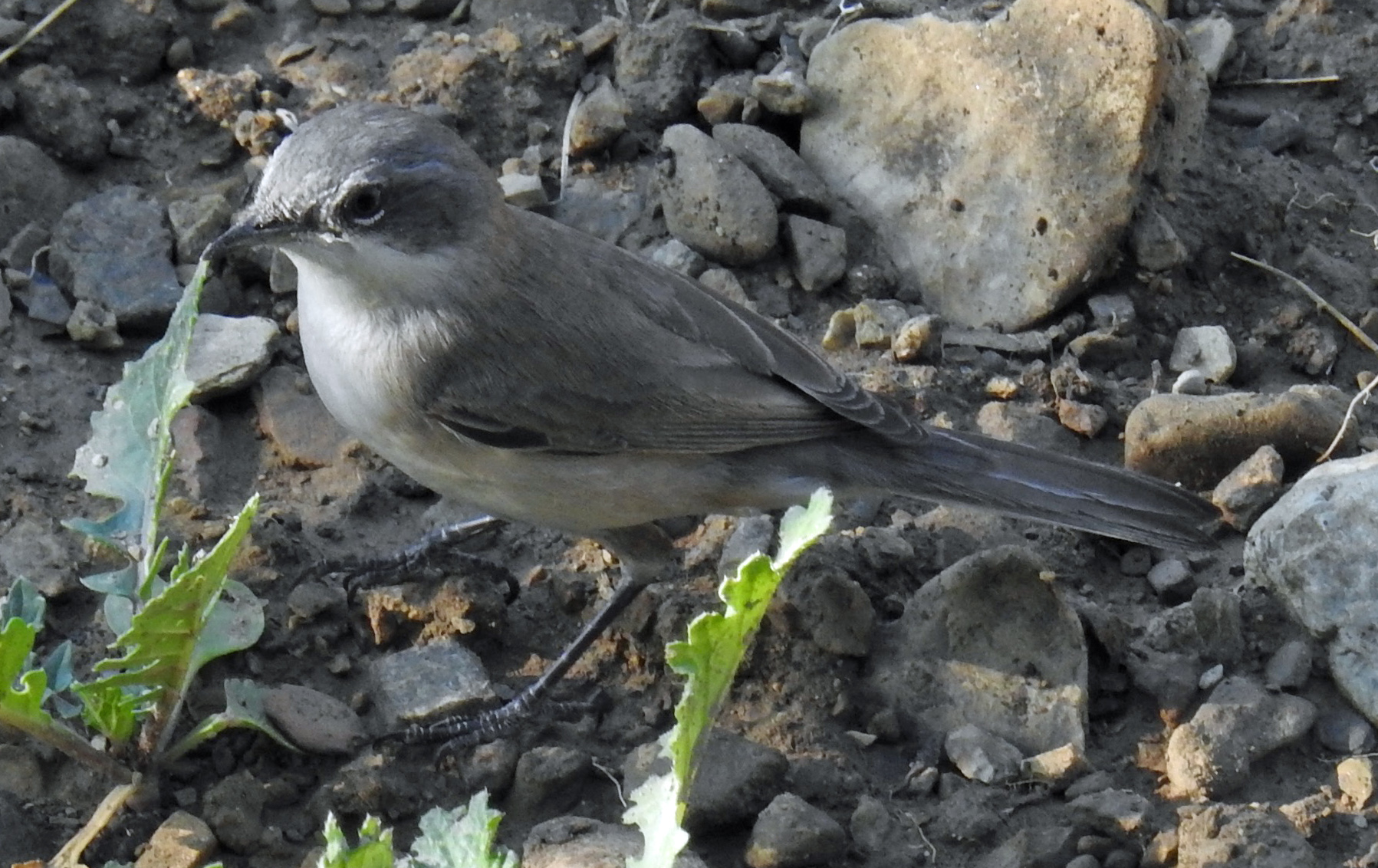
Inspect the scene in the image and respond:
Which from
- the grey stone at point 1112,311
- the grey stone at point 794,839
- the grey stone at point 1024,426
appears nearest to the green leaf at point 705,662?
the grey stone at point 794,839

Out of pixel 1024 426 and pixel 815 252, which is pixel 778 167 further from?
pixel 1024 426

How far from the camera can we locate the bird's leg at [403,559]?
538cm

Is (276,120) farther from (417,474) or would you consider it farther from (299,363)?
(417,474)

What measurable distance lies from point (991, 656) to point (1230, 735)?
71cm

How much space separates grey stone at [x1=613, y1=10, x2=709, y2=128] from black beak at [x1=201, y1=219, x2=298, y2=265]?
2.30 meters

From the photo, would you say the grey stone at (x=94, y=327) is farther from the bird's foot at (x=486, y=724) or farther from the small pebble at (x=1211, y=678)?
the small pebble at (x=1211, y=678)

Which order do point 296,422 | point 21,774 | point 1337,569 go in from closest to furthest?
point 21,774 < point 1337,569 < point 296,422

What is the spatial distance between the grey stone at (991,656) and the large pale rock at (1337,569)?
63 centimetres

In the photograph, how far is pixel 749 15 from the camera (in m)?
7.03

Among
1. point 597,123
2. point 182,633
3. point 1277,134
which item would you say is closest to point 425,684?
point 182,633

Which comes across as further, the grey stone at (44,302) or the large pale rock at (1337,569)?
the grey stone at (44,302)

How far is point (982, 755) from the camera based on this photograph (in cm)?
476

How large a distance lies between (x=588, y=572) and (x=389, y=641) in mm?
743

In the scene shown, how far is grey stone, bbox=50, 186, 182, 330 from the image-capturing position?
5.99m
